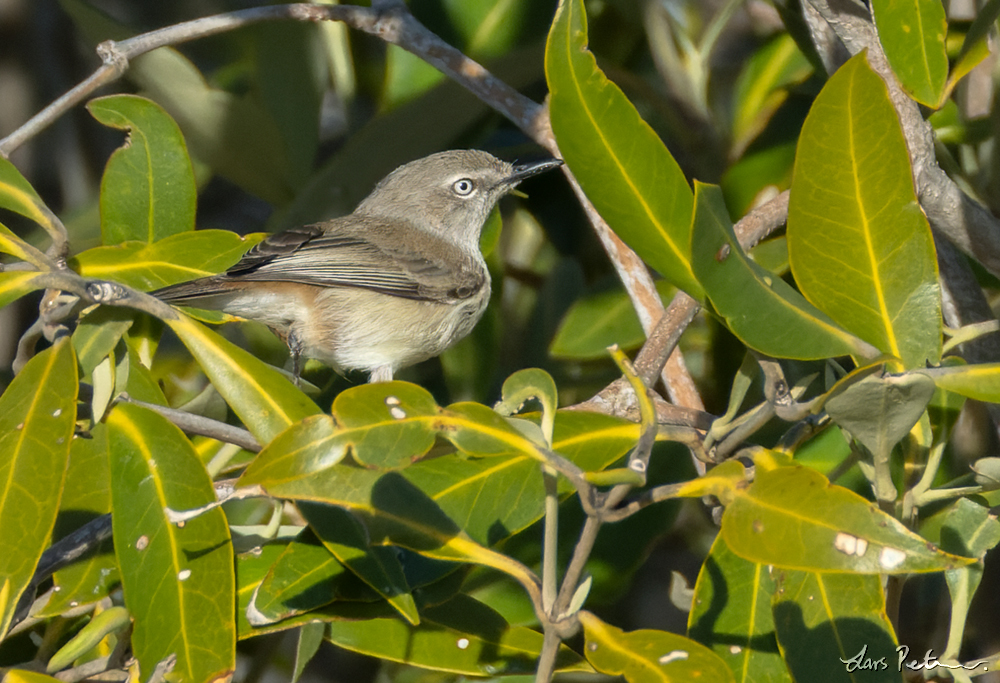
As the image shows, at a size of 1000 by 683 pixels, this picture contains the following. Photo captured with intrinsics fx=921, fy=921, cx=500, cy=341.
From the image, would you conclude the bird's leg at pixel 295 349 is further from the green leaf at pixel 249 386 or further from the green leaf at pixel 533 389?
the green leaf at pixel 533 389

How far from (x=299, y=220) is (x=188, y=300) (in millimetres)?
669

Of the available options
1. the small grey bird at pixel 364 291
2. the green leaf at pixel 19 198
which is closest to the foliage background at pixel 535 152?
the small grey bird at pixel 364 291

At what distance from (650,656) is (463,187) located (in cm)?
268

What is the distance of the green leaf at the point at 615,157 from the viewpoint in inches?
59.0

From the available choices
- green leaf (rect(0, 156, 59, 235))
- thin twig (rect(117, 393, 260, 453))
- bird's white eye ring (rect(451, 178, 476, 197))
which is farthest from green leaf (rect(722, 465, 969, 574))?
bird's white eye ring (rect(451, 178, 476, 197))

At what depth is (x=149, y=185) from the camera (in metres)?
2.46

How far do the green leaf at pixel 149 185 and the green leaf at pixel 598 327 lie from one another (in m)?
1.12

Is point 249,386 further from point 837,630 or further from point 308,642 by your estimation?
point 837,630

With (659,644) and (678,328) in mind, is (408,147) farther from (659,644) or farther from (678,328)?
(659,644)

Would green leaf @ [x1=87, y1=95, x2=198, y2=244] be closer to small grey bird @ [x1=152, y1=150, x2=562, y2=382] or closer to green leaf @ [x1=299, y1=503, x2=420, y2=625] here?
small grey bird @ [x1=152, y1=150, x2=562, y2=382]

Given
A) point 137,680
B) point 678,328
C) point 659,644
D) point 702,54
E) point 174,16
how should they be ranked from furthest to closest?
point 174,16 < point 702,54 < point 678,328 < point 137,680 < point 659,644

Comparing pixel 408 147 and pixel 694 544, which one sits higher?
pixel 408 147

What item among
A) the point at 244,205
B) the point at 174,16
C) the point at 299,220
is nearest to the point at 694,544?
the point at 299,220

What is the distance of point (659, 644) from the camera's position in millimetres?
1345
